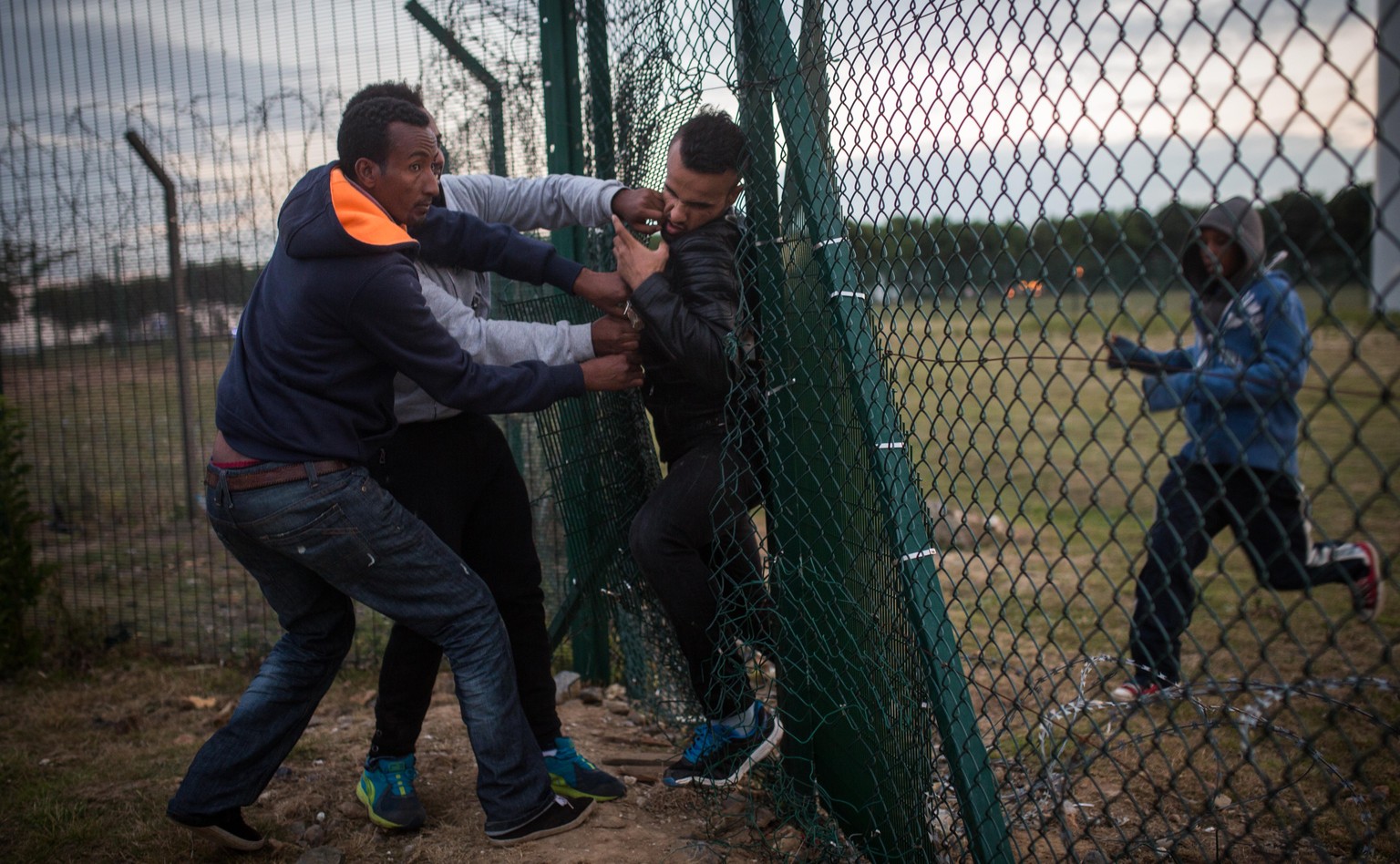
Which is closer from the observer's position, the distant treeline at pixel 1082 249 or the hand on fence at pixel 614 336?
the distant treeline at pixel 1082 249

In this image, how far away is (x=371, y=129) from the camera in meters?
2.71

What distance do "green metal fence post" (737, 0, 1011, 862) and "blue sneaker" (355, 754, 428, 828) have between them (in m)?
1.63

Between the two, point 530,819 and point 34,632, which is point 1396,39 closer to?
point 530,819

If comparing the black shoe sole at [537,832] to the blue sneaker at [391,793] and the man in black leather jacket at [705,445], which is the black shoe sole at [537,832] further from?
the man in black leather jacket at [705,445]

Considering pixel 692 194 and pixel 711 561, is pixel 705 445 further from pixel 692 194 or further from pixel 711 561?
pixel 692 194

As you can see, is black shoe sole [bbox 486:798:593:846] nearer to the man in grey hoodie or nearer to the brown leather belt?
the man in grey hoodie

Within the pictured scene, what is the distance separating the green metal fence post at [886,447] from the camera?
2377 mm

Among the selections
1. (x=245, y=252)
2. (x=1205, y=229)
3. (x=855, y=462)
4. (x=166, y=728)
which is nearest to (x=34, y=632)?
(x=166, y=728)

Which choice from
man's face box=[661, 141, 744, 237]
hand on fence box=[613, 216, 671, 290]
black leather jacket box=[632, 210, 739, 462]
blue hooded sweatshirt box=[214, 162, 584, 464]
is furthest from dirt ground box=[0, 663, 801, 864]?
man's face box=[661, 141, 744, 237]

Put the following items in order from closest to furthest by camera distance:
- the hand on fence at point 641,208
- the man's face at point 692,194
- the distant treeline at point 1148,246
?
1. the distant treeline at point 1148,246
2. the man's face at point 692,194
3. the hand on fence at point 641,208

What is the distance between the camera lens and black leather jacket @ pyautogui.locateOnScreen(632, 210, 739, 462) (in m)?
2.78

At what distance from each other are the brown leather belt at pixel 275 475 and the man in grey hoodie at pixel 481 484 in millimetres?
289

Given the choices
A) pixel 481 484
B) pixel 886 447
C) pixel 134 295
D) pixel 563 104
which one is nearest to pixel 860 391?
pixel 886 447

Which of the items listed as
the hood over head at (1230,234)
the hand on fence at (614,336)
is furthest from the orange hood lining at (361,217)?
the hood over head at (1230,234)
